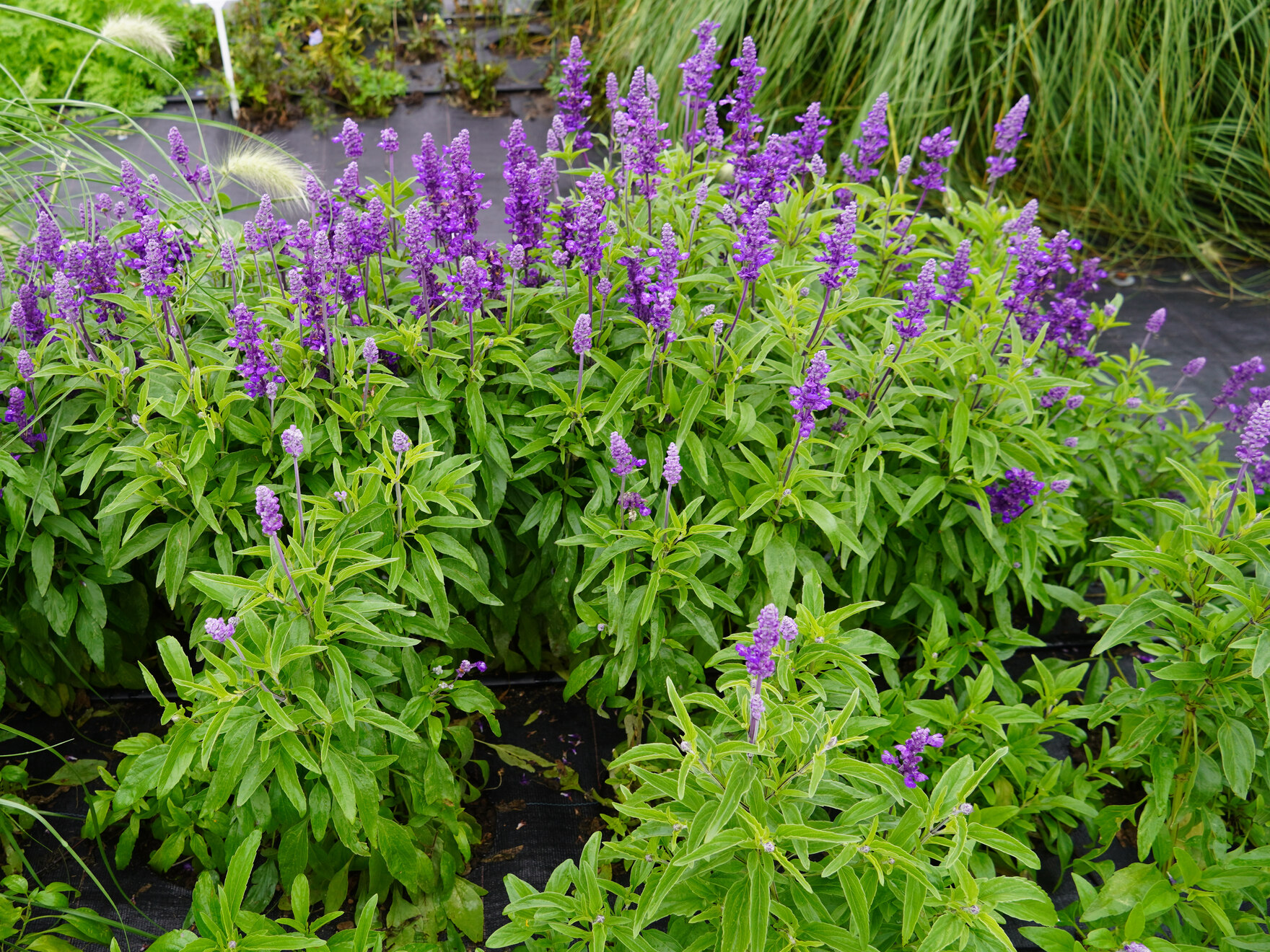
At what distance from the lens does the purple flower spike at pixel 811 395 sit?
2178 mm

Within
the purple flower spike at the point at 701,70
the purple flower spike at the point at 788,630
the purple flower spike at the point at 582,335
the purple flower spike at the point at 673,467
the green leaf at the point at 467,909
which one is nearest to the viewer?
the purple flower spike at the point at 788,630

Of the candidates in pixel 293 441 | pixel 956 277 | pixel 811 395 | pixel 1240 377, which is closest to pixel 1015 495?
pixel 956 277

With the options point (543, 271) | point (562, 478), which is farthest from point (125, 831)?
point (543, 271)

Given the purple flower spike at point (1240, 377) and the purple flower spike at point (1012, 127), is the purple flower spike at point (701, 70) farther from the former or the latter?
the purple flower spike at point (1240, 377)

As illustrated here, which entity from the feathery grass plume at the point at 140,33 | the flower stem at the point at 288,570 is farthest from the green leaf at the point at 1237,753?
the feathery grass plume at the point at 140,33

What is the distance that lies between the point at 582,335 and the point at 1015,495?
1372mm

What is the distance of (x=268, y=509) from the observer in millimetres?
1808

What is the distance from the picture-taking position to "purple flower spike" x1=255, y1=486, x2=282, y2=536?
5.89ft

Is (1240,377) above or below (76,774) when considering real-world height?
above

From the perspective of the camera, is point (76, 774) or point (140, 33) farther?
point (140, 33)

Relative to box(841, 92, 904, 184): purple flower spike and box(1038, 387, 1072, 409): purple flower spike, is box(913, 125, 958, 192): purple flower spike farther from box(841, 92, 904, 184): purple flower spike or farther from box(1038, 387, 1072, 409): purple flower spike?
box(1038, 387, 1072, 409): purple flower spike

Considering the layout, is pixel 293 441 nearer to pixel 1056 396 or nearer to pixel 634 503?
pixel 634 503

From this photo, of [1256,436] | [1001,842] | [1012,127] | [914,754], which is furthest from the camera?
[1012,127]

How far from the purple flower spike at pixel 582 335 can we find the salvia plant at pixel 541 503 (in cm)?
8
